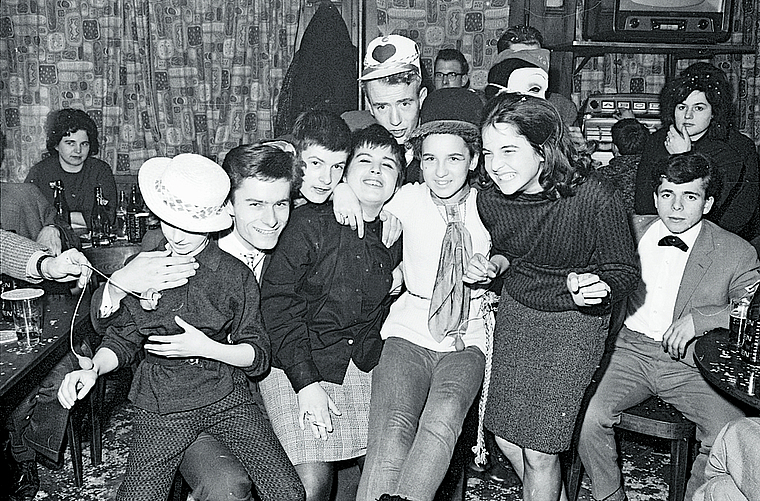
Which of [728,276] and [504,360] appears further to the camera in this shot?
[728,276]

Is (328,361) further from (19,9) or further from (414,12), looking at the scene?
(19,9)

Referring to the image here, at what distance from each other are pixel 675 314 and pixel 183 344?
1371 millimetres

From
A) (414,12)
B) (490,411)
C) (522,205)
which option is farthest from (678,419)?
(414,12)

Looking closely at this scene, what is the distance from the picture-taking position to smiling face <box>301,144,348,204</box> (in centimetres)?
178

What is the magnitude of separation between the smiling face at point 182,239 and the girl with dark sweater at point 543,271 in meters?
0.60

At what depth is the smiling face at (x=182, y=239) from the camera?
1538 mm

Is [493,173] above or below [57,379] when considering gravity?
above

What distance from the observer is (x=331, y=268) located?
69.8 inches

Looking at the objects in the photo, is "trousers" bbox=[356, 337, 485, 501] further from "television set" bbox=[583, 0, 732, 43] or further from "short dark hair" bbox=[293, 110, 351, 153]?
"television set" bbox=[583, 0, 732, 43]

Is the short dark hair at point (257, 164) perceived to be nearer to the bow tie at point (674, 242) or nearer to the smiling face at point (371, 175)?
the smiling face at point (371, 175)

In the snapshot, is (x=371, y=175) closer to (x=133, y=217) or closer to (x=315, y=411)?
(x=315, y=411)

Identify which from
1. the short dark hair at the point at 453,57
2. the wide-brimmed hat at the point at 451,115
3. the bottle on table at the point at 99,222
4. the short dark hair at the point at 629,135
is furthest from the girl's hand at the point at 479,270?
the short dark hair at the point at 629,135

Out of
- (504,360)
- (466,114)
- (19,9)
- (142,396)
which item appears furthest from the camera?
(19,9)

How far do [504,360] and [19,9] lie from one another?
8.85 feet
